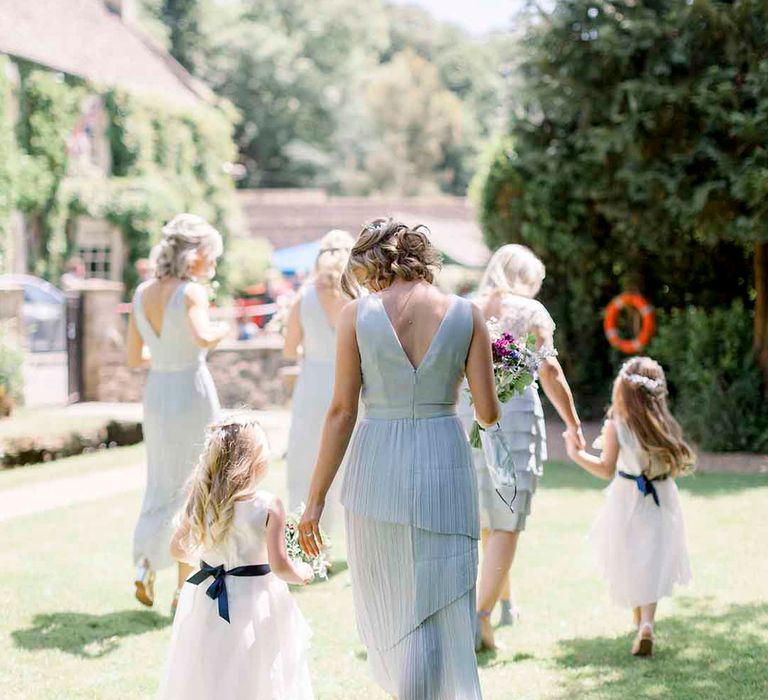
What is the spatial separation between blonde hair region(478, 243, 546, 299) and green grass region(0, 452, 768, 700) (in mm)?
1787

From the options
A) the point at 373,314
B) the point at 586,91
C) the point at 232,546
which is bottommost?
the point at 232,546

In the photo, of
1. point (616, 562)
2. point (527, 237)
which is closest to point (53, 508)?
point (616, 562)

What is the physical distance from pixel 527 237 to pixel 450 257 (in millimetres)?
15361

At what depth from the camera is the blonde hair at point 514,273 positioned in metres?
5.65

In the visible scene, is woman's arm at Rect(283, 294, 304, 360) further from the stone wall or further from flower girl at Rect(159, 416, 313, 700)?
the stone wall

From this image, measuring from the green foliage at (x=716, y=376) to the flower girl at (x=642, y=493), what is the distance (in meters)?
6.91

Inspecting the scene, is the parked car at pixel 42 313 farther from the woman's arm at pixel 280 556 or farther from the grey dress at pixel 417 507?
the grey dress at pixel 417 507

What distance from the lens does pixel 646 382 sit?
5574 mm

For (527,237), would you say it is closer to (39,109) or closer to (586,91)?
(586,91)

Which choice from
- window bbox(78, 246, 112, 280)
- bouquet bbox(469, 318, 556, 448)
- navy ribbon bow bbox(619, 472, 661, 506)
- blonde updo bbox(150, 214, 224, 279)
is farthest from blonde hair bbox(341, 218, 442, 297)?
window bbox(78, 246, 112, 280)

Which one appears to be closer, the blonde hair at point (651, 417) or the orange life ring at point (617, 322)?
the blonde hair at point (651, 417)

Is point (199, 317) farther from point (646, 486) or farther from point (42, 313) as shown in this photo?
point (42, 313)

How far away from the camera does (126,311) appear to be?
1853 cm

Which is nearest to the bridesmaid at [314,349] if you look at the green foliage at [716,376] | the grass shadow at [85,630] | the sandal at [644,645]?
the grass shadow at [85,630]
